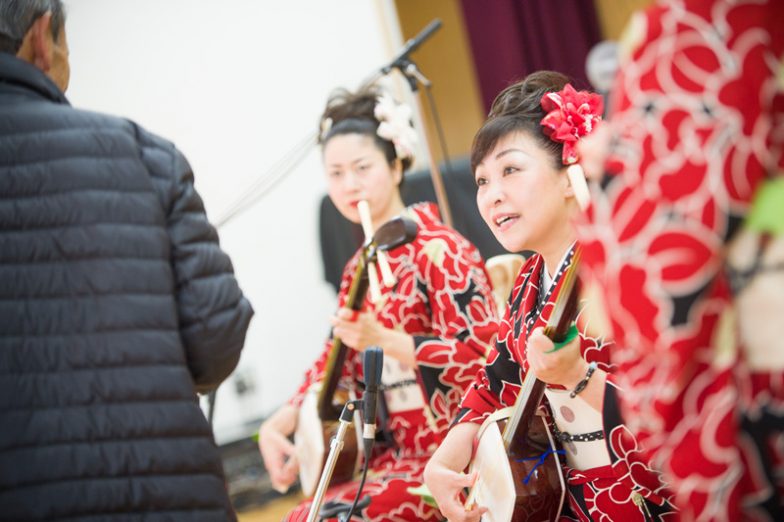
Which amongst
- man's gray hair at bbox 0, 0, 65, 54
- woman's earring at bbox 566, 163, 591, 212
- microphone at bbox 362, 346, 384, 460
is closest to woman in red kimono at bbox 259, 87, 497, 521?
microphone at bbox 362, 346, 384, 460

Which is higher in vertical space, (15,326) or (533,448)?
(15,326)

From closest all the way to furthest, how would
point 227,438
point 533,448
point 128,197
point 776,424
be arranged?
1. point 776,424
2. point 128,197
3. point 533,448
4. point 227,438

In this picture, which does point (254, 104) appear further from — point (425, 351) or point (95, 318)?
point (95, 318)

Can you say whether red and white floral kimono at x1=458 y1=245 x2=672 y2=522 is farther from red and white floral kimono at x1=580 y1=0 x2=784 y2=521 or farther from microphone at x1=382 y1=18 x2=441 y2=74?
microphone at x1=382 y1=18 x2=441 y2=74

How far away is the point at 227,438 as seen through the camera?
13.7 ft

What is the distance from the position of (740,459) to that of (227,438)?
3715mm

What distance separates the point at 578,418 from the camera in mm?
1386

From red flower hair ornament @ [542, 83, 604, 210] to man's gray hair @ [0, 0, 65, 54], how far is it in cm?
88

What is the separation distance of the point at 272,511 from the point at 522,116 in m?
2.72

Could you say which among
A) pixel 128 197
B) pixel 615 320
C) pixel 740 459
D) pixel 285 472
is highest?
pixel 128 197

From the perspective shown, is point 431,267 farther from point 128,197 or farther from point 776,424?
point 776,424

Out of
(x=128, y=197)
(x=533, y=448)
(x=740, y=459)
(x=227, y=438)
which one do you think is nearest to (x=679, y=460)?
A: (x=740, y=459)

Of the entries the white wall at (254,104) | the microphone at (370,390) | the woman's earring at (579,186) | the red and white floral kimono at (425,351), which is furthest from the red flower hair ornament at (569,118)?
the white wall at (254,104)

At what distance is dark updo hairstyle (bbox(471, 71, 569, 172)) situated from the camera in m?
1.50
